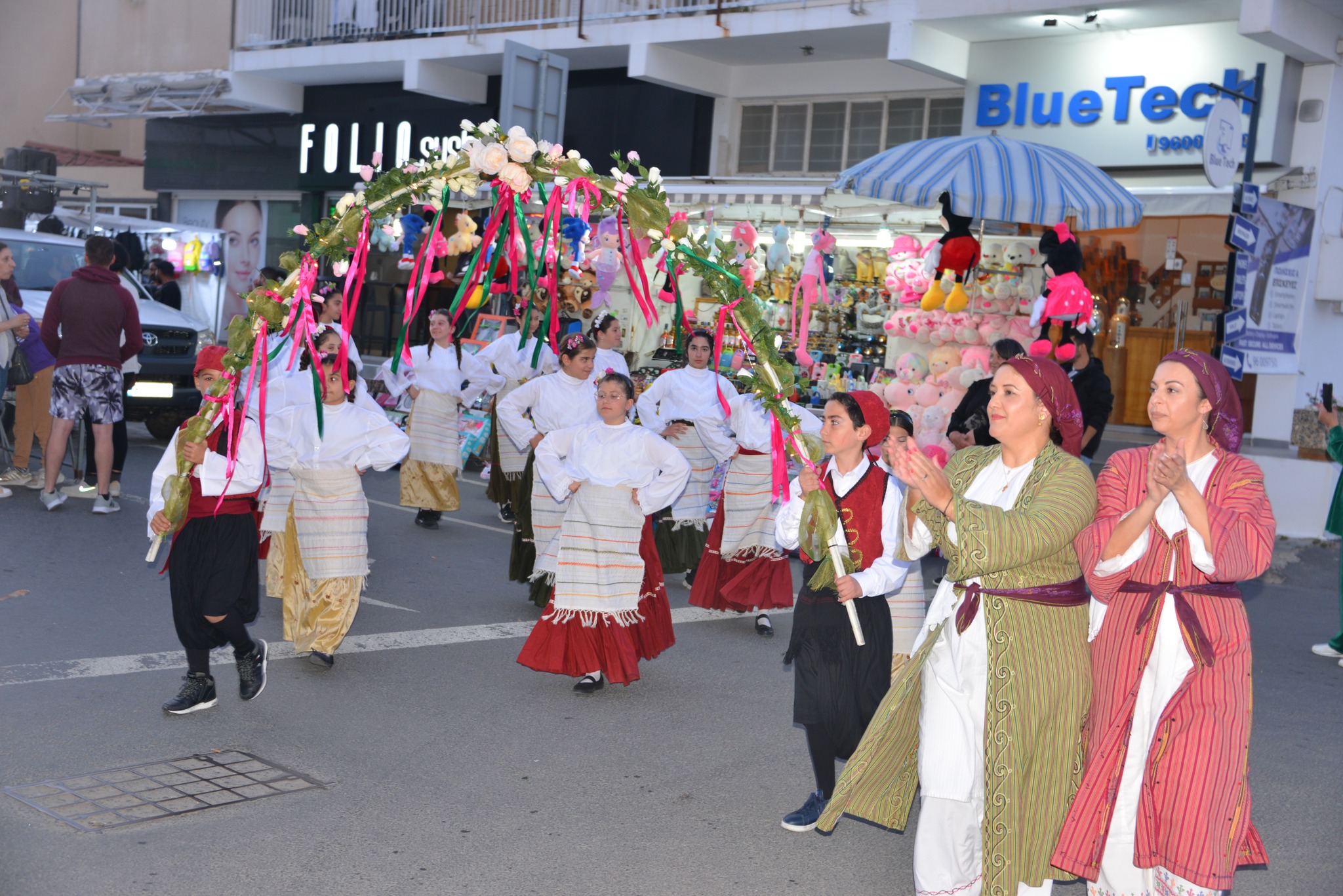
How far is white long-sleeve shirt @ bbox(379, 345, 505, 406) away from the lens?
11164mm

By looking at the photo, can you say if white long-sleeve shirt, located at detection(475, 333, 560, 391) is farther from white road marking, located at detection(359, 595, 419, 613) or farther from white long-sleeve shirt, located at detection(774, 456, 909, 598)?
white long-sleeve shirt, located at detection(774, 456, 909, 598)

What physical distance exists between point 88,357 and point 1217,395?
8.69m

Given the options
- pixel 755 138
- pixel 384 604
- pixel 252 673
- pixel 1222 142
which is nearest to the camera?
pixel 252 673

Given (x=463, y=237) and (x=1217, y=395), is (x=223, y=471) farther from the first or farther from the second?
(x=1217, y=395)

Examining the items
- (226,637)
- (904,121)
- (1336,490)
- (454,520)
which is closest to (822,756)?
(226,637)

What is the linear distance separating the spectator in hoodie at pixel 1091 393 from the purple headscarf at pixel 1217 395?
6790 millimetres

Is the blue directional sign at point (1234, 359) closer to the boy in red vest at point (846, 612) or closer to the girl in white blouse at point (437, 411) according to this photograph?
the girl in white blouse at point (437, 411)

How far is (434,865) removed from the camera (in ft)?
14.5

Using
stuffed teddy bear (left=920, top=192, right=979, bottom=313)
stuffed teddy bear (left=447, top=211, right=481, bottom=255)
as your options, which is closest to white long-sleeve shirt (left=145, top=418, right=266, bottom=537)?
stuffed teddy bear (left=447, top=211, right=481, bottom=255)

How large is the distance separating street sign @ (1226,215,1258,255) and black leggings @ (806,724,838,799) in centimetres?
826

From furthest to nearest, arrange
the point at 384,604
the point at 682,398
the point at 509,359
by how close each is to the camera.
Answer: the point at 509,359 < the point at 682,398 < the point at 384,604

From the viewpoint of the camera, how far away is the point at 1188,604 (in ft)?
12.8

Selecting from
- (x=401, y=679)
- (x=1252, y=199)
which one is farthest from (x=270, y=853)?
(x=1252, y=199)

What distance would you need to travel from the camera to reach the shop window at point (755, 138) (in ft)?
60.1
